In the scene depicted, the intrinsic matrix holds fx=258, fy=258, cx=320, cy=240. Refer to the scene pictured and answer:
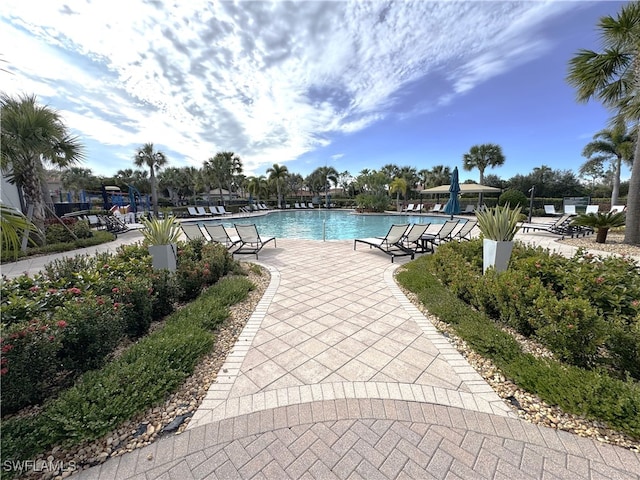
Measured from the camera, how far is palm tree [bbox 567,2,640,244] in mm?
7250

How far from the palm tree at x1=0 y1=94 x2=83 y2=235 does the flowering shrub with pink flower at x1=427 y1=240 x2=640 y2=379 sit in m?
11.4

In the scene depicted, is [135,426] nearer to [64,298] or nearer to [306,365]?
[306,365]

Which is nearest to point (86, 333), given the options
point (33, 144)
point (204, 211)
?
point (33, 144)

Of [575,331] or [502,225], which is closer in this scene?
[575,331]

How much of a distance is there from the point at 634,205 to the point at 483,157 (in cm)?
2266

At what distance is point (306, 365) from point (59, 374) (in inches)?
91.3

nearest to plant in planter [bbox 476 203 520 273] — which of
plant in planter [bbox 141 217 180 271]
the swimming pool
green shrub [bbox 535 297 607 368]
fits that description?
green shrub [bbox 535 297 607 368]

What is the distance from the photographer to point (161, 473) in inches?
61.6

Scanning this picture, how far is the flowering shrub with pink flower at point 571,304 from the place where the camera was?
235 cm

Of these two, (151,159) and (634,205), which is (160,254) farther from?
(151,159)

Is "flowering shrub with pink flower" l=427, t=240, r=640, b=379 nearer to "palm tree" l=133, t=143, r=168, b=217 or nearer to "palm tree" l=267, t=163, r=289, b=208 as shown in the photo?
"palm tree" l=133, t=143, r=168, b=217

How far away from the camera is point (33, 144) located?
25.1 feet

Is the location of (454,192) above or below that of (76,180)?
below

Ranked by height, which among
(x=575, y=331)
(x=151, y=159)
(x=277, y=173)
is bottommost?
(x=575, y=331)
